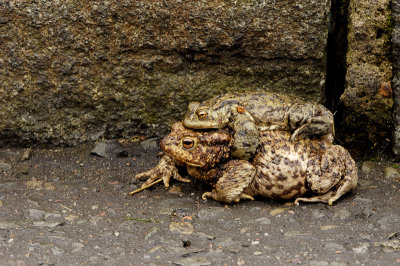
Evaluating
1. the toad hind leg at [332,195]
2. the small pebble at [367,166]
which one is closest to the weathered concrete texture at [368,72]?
the small pebble at [367,166]

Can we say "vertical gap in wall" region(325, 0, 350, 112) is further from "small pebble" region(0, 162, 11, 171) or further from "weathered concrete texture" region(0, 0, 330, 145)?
"small pebble" region(0, 162, 11, 171)

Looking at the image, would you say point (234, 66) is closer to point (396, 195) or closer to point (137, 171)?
point (137, 171)

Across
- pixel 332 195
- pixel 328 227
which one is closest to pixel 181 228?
pixel 328 227

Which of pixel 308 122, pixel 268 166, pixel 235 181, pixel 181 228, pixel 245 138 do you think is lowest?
pixel 181 228

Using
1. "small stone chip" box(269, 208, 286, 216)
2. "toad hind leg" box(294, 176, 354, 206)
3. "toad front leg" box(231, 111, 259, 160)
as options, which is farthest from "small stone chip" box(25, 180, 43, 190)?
"toad hind leg" box(294, 176, 354, 206)

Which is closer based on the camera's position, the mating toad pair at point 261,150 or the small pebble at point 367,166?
the mating toad pair at point 261,150

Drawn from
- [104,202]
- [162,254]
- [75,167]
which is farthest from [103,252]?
[75,167]

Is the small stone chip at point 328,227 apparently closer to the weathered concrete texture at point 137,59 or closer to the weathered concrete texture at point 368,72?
the weathered concrete texture at point 368,72

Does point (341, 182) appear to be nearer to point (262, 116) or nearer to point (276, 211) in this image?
point (276, 211)
